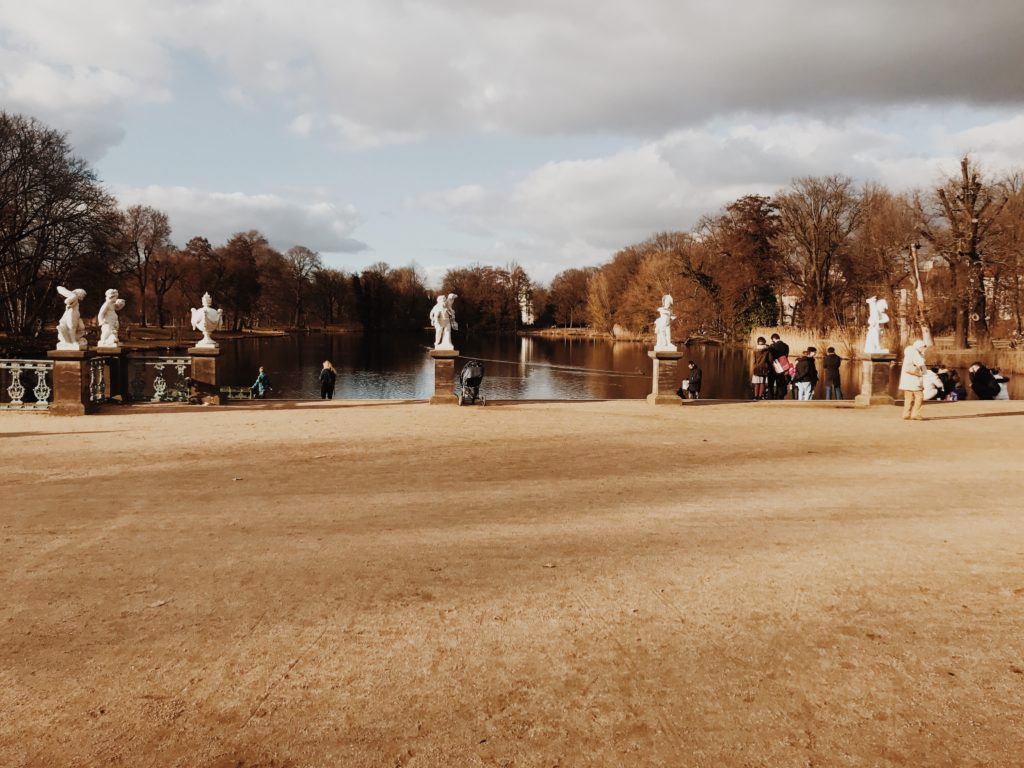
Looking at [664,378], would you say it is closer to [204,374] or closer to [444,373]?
[444,373]

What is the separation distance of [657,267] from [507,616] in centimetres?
7082

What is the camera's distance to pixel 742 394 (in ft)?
101

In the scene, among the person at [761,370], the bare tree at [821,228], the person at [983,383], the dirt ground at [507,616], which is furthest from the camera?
the bare tree at [821,228]

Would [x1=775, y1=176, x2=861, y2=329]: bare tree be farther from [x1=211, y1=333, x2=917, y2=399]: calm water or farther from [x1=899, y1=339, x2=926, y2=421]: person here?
[x1=899, y1=339, x2=926, y2=421]: person

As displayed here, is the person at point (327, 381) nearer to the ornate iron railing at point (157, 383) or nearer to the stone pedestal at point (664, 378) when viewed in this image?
the ornate iron railing at point (157, 383)

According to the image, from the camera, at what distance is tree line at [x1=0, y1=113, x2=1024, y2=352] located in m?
37.2

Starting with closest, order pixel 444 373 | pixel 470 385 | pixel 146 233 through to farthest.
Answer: pixel 470 385, pixel 444 373, pixel 146 233

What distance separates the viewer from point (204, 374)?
15.4 meters

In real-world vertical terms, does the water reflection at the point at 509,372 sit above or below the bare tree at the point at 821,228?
below

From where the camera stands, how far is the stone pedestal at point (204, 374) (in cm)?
1531

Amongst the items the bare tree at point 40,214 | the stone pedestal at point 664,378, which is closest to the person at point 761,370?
the stone pedestal at point 664,378

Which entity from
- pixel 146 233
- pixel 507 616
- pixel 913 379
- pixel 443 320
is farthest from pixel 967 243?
pixel 146 233

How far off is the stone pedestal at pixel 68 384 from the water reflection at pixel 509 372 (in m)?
16.7

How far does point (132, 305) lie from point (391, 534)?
73.0 meters
